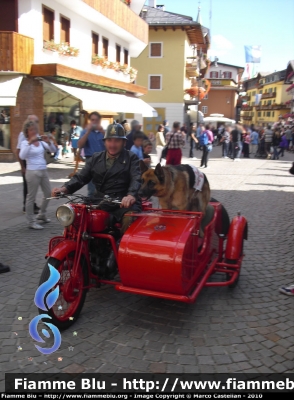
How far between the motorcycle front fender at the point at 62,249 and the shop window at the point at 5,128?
581 inches

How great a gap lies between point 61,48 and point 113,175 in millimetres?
16015

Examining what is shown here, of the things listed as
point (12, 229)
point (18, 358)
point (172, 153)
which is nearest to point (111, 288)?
point (18, 358)

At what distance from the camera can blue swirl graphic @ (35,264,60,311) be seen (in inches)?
141

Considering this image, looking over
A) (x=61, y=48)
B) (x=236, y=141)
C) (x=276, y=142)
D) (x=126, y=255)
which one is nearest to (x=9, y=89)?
(x=61, y=48)

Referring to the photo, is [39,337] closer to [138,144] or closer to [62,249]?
[62,249]

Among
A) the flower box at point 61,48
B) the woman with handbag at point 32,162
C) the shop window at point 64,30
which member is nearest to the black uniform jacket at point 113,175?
the woman with handbag at point 32,162

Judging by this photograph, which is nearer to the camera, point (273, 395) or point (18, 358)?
point (273, 395)

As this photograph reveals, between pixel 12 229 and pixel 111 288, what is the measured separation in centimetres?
332

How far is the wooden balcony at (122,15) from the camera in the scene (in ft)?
69.0

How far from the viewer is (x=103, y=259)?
175 inches

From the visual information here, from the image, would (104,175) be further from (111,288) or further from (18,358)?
(18,358)

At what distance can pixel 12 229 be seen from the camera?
7660 mm

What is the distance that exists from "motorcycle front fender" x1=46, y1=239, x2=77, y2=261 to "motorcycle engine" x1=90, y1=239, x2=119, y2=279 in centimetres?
43

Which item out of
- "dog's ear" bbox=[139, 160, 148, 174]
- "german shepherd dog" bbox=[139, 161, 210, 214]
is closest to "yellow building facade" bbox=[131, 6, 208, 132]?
"german shepherd dog" bbox=[139, 161, 210, 214]
